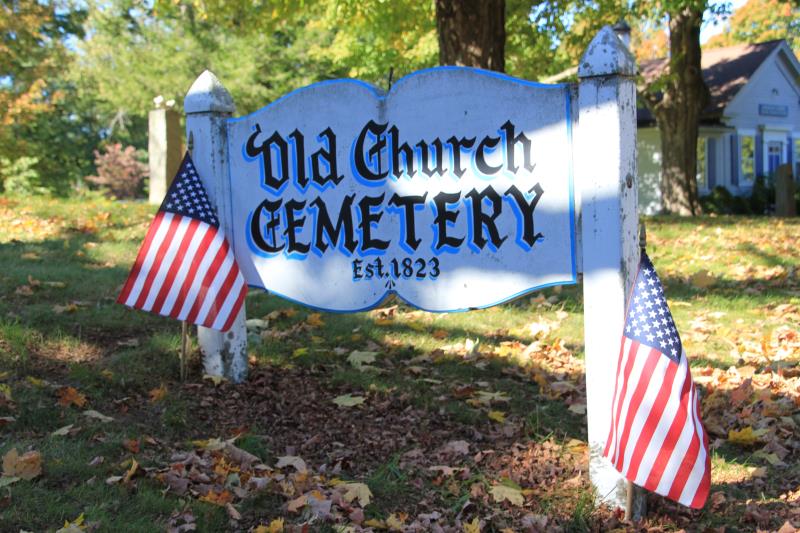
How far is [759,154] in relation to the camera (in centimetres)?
2670

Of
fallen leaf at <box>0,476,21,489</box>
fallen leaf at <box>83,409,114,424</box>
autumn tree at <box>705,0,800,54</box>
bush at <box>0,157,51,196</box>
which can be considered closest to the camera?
fallen leaf at <box>0,476,21,489</box>

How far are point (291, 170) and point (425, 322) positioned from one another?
7.44 feet

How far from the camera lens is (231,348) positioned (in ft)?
16.3

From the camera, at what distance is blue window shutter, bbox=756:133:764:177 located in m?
26.6

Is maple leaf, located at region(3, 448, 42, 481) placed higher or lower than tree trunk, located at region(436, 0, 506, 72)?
lower

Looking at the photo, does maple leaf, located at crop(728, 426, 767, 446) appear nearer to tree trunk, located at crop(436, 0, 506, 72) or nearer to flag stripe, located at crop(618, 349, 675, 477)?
flag stripe, located at crop(618, 349, 675, 477)

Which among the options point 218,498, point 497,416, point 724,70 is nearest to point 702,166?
point 724,70

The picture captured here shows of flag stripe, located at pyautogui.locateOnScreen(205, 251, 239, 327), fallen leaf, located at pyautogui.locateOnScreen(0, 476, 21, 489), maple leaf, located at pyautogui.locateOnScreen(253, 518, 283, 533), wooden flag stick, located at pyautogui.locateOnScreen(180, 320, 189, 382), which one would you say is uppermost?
flag stripe, located at pyautogui.locateOnScreen(205, 251, 239, 327)

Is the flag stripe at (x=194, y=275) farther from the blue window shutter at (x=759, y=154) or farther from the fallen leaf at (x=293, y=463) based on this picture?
the blue window shutter at (x=759, y=154)

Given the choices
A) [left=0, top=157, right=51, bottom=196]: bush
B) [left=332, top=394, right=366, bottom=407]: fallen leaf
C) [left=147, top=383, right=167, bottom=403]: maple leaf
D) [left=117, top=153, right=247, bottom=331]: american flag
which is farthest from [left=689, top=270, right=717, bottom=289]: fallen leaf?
[left=0, top=157, right=51, bottom=196]: bush

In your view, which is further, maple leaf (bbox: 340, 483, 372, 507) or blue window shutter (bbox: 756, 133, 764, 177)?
blue window shutter (bbox: 756, 133, 764, 177)

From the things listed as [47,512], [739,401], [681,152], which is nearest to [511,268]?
[739,401]

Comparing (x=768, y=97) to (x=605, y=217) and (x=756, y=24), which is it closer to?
(x=756, y=24)

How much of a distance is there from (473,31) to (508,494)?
4.96m
